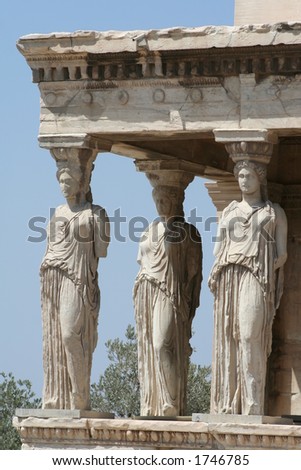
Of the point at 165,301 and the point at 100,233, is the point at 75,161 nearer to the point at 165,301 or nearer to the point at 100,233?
the point at 100,233

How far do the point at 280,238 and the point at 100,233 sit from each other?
2.09 m

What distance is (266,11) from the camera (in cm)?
2923

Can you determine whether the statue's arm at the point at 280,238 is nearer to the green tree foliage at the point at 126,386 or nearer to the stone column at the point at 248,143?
the stone column at the point at 248,143

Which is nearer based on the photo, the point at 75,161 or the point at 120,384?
the point at 75,161

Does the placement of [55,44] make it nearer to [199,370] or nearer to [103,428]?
[103,428]

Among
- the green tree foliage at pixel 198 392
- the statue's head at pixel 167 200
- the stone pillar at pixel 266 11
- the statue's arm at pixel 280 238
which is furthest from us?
the green tree foliage at pixel 198 392

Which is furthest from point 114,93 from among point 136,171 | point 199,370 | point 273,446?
point 199,370

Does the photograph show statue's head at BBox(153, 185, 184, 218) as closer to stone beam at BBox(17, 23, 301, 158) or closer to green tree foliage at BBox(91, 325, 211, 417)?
stone beam at BBox(17, 23, 301, 158)

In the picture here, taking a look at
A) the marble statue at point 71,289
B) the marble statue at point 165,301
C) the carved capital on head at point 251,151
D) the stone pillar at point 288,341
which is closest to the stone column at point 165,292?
the marble statue at point 165,301

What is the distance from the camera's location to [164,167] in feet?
96.9

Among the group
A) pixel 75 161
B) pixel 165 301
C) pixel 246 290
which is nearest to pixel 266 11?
pixel 75 161

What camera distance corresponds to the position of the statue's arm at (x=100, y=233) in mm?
27688

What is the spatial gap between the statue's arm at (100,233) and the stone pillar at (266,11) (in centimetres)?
315

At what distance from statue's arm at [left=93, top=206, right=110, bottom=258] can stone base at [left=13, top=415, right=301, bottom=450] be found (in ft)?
6.26
